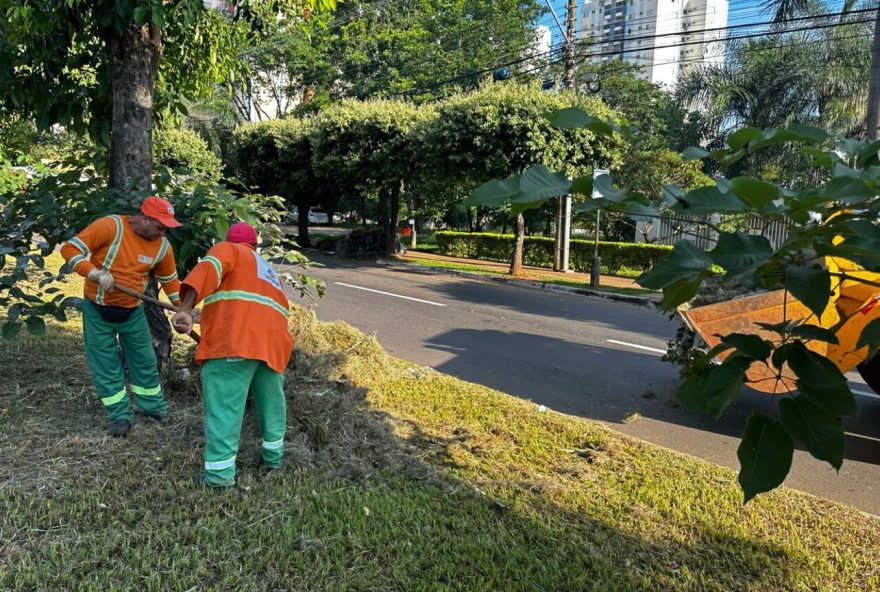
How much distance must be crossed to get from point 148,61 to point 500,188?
4.82 meters

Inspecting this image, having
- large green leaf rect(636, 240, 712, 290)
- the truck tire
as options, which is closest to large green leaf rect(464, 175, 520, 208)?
large green leaf rect(636, 240, 712, 290)

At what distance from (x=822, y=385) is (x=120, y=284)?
412 cm

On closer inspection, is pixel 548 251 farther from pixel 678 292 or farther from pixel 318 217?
pixel 318 217

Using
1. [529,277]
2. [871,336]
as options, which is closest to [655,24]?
[529,277]

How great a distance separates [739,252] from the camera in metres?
1.31

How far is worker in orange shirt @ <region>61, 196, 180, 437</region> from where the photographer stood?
4.24 meters

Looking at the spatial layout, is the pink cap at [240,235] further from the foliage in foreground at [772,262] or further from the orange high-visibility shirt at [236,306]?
the foliage in foreground at [772,262]

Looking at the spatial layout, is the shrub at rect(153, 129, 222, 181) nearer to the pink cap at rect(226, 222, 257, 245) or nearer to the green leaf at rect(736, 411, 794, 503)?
the pink cap at rect(226, 222, 257, 245)

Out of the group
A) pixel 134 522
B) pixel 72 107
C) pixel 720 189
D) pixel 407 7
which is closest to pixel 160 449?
pixel 134 522

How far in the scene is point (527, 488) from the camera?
156 inches

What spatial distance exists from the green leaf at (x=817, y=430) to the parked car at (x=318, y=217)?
47.3m

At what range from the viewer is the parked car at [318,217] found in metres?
47.6

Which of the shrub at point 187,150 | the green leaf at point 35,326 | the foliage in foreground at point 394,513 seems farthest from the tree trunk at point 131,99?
the shrub at point 187,150

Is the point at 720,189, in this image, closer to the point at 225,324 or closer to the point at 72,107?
the point at 225,324
